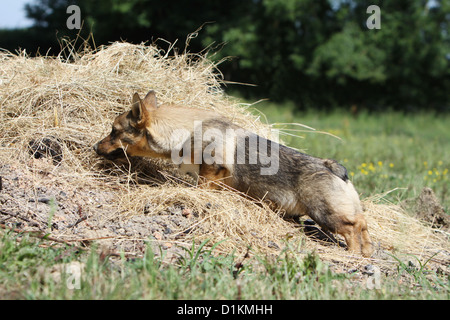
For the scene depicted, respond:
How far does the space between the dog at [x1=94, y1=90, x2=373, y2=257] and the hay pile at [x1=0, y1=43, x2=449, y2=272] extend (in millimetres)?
197

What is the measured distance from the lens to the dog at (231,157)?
179 inches

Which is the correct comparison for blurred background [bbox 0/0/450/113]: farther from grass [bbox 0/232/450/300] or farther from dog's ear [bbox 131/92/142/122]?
grass [bbox 0/232/450/300]

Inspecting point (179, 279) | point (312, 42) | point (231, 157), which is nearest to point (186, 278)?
point (179, 279)

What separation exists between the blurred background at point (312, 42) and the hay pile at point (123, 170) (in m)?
11.0

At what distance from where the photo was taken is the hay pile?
4.31 m

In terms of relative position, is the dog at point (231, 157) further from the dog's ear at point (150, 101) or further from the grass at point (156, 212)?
the grass at point (156, 212)

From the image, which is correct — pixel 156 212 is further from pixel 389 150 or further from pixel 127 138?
pixel 389 150

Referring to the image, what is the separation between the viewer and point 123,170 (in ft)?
17.2

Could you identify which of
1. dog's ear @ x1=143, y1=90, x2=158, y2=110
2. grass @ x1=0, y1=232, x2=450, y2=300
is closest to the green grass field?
grass @ x1=0, y1=232, x2=450, y2=300

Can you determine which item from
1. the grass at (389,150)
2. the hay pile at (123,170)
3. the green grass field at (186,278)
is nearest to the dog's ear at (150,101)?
the hay pile at (123,170)

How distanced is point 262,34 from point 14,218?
15779mm
